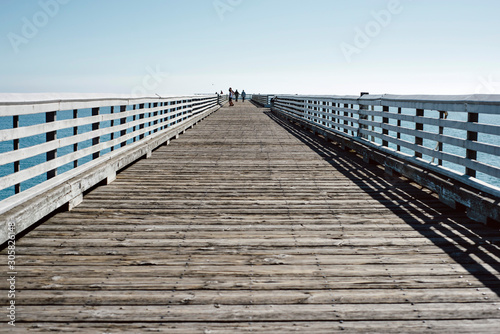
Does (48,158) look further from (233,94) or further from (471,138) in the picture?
(233,94)

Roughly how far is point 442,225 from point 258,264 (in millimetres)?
2434

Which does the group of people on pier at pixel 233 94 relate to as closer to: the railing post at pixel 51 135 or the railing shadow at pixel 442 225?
the railing shadow at pixel 442 225

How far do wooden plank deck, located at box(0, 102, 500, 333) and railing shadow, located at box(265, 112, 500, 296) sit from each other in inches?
0.8

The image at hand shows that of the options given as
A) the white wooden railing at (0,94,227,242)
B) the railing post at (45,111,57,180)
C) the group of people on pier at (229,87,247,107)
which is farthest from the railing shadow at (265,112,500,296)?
the group of people on pier at (229,87,247,107)

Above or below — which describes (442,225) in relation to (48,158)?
below

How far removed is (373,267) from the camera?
394 centimetres

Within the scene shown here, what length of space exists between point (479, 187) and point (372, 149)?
4617mm

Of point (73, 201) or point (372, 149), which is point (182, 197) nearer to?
point (73, 201)

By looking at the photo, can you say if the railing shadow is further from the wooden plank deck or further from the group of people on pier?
the group of people on pier

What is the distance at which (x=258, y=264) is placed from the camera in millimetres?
3994

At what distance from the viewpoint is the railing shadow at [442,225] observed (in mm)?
3995

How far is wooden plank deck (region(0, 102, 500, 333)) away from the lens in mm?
3064

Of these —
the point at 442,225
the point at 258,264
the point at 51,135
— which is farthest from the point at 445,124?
the point at 51,135

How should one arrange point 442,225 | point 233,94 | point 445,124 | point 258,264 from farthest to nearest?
point 233,94 < point 445,124 < point 442,225 < point 258,264
